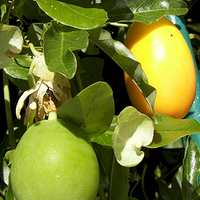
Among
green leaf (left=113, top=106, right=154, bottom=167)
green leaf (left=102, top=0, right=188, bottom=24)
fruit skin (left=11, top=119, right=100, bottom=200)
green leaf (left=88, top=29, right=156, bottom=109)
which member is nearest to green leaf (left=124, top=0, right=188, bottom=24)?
green leaf (left=102, top=0, right=188, bottom=24)

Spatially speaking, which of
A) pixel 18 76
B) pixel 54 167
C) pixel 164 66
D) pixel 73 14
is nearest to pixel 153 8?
pixel 164 66

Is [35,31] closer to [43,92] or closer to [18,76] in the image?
[18,76]

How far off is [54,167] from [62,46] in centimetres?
23

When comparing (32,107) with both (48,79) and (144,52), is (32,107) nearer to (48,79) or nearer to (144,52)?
(48,79)

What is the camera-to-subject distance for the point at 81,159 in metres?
0.54

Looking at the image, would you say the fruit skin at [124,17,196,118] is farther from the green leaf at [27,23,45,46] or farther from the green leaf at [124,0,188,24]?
the green leaf at [27,23,45,46]

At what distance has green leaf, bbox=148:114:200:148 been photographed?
63 centimetres

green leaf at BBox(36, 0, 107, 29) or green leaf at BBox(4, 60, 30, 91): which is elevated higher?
green leaf at BBox(36, 0, 107, 29)

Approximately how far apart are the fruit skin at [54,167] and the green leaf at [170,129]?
0.16 metres

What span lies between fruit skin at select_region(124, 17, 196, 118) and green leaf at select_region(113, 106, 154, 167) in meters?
0.19

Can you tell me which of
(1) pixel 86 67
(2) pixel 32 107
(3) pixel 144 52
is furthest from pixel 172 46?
(2) pixel 32 107

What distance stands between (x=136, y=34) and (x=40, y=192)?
492mm

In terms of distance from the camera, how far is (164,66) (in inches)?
30.6

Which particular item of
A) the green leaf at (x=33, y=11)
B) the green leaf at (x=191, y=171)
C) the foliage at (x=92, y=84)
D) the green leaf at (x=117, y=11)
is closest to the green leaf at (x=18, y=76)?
the foliage at (x=92, y=84)
